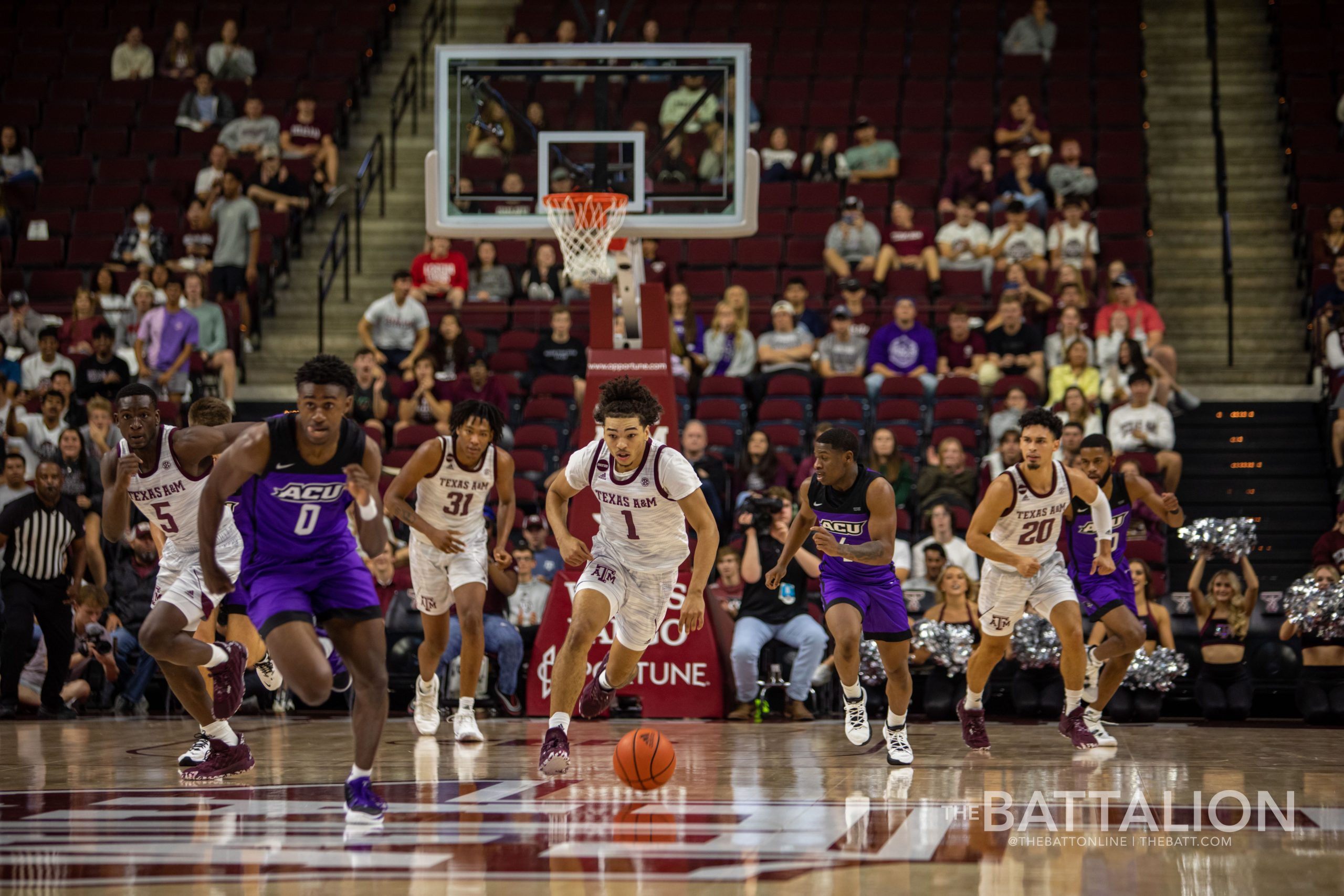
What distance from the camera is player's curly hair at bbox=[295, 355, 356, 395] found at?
583cm

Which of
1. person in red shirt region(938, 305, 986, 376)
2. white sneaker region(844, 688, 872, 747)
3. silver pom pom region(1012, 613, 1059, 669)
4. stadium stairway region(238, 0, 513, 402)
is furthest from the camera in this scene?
stadium stairway region(238, 0, 513, 402)

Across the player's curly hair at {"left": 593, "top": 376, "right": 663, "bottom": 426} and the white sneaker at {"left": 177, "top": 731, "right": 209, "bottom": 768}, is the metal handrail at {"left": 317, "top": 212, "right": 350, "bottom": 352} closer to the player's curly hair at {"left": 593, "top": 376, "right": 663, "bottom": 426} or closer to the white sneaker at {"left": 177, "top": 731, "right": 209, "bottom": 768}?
the white sneaker at {"left": 177, "top": 731, "right": 209, "bottom": 768}

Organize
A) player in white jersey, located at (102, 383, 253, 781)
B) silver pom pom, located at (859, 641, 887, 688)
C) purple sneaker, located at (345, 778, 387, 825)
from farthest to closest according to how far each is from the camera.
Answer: silver pom pom, located at (859, 641, 887, 688) < player in white jersey, located at (102, 383, 253, 781) < purple sneaker, located at (345, 778, 387, 825)

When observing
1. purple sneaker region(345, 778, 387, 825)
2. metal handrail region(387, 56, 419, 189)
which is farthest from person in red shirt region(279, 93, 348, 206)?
purple sneaker region(345, 778, 387, 825)

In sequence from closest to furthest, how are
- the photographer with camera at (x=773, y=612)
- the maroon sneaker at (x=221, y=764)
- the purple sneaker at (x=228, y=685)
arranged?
the maroon sneaker at (x=221, y=764) → the purple sneaker at (x=228, y=685) → the photographer with camera at (x=773, y=612)

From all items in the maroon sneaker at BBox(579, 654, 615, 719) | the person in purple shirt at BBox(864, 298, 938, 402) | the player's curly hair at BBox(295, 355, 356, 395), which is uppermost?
the person in purple shirt at BBox(864, 298, 938, 402)

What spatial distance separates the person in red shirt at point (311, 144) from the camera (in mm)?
17844

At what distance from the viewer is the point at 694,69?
10539mm

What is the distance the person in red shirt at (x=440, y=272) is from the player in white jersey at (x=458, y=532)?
634 cm

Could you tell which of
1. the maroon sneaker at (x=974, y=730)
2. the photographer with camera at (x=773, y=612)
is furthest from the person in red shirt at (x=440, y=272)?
the maroon sneaker at (x=974, y=730)

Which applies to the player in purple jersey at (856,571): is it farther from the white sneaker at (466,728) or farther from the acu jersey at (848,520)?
the white sneaker at (466,728)

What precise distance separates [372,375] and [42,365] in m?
3.44

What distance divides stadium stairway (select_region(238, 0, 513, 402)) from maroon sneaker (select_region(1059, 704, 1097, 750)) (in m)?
9.55

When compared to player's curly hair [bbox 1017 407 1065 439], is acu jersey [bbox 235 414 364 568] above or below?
below
